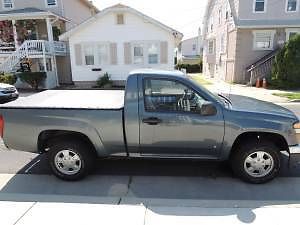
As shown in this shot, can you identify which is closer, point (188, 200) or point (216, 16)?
point (188, 200)

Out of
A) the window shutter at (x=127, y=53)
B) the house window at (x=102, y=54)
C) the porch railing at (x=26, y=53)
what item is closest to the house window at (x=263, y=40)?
the window shutter at (x=127, y=53)

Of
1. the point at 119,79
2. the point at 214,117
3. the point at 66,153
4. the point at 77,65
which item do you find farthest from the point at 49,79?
the point at 214,117

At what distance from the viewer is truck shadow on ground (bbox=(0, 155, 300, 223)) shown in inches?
141

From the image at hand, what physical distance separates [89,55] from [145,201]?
1605cm

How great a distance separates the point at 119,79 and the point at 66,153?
47.9 ft

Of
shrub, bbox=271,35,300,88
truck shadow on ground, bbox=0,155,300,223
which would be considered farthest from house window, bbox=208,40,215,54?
truck shadow on ground, bbox=0,155,300,223

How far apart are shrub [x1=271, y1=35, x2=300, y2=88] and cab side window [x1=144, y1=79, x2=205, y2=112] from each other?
1425 cm

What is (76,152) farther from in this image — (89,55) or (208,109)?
(89,55)

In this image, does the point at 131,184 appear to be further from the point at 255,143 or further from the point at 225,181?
the point at 255,143

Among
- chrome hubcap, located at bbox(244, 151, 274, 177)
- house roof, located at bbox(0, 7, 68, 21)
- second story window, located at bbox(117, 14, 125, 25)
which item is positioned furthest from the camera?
house roof, located at bbox(0, 7, 68, 21)

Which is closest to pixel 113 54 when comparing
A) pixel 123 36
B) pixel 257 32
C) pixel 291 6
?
pixel 123 36

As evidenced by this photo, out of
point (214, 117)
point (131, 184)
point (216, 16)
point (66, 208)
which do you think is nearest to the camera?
point (66, 208)

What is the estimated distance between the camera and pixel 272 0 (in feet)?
63.0

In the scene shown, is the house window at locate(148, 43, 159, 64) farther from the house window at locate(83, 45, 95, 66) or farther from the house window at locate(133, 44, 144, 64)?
the house window at locate(83, 45, 95, 66)
